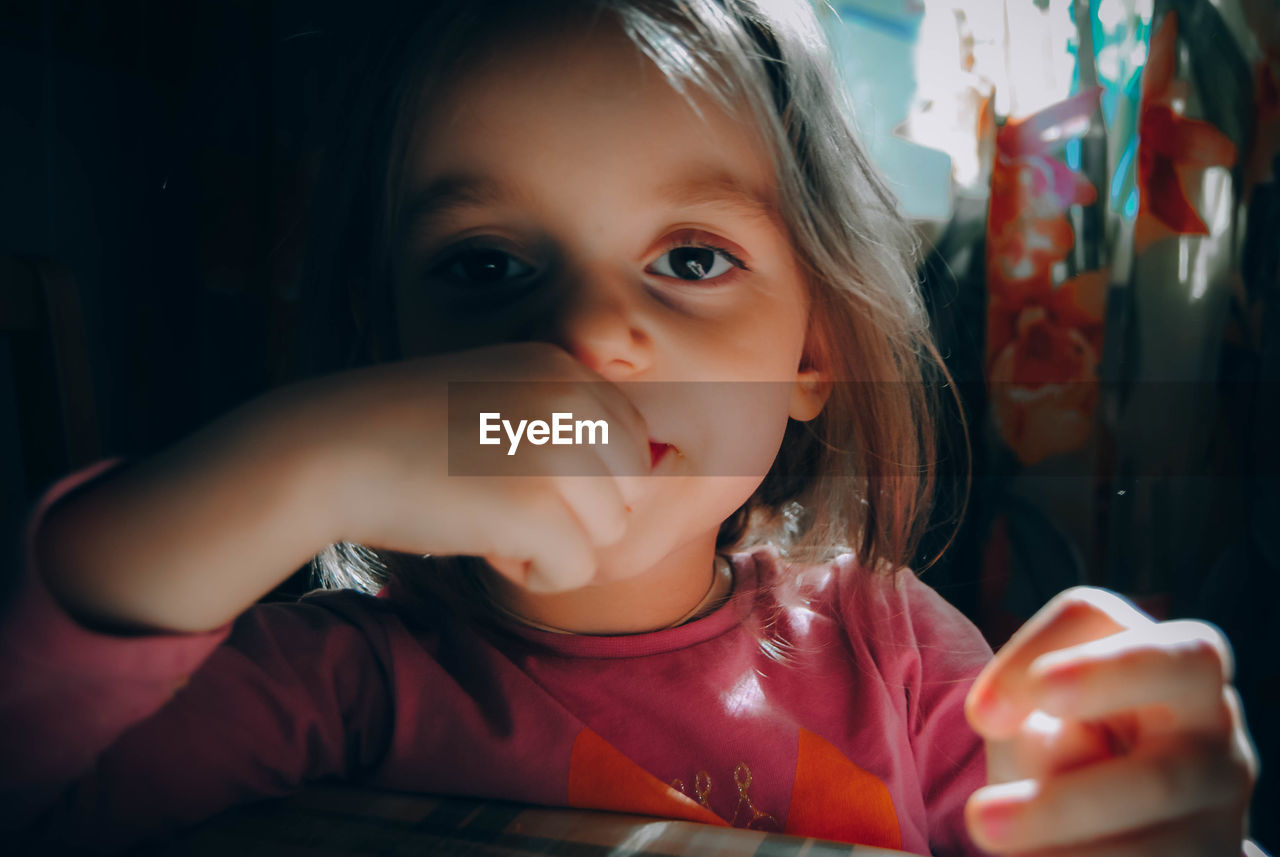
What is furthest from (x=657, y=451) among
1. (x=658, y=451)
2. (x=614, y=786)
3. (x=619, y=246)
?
(x=614, y=786)

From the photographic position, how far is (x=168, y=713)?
40 centimetres

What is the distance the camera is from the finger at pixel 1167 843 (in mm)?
251

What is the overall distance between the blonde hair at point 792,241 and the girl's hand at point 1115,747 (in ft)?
0.98

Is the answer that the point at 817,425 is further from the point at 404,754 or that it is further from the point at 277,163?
the point at 277,163

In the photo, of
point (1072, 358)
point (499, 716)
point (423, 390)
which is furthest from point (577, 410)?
point (1072, 358)

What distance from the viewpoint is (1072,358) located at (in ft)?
3.00

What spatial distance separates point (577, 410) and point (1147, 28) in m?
0.91

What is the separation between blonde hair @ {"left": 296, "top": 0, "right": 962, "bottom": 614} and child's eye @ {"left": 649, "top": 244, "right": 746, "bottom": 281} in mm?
52

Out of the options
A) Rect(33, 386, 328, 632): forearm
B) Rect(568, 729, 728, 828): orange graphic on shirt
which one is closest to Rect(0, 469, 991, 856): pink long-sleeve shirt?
Rect(568, 729, 728, 828): orange graphic on shirt

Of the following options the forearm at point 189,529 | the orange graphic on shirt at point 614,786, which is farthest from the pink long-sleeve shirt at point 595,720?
the forearm at point 189,529

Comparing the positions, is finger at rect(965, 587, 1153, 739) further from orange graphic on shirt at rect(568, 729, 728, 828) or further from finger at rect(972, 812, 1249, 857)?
orange graphic on shirt at rect(568, 729, 728, 828)

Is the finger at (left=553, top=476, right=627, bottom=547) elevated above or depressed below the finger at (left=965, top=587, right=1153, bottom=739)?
above

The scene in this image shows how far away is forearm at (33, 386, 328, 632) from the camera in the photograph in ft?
0.96

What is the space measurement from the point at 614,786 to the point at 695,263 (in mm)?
329
